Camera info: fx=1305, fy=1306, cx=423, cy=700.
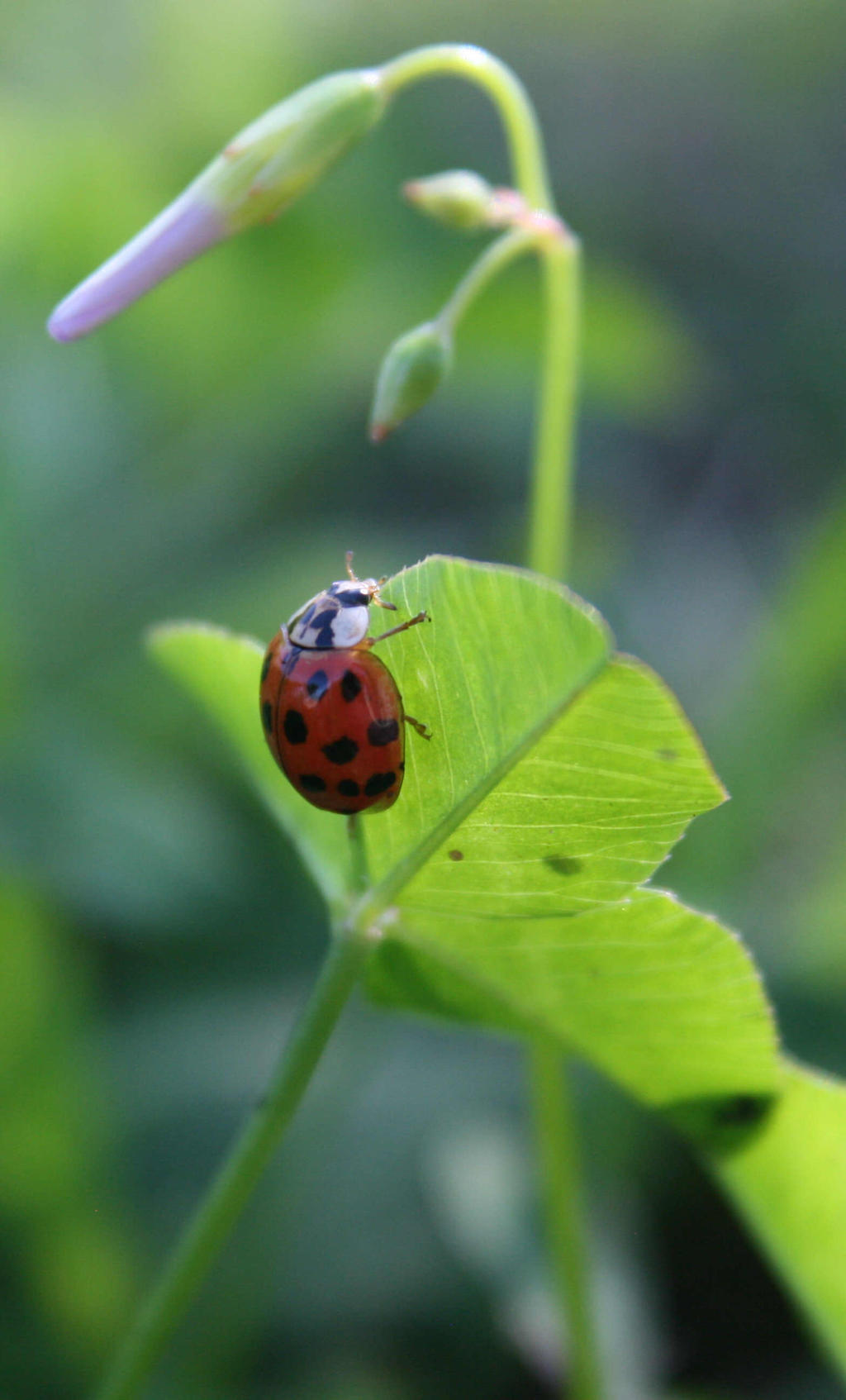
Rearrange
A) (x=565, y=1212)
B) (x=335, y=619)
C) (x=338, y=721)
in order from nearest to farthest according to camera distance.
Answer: (x=338, y=721) → (x=335, y=619) → (x=565, y=1212)

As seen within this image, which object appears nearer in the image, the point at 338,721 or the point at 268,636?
the point at 338,721

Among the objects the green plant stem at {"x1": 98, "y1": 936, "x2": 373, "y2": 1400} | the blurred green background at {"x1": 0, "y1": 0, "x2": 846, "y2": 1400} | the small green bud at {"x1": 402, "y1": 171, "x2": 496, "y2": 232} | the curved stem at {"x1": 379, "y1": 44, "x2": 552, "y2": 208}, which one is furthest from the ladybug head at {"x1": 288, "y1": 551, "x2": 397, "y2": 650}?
the blurred green background at {"x1": 0, "y1": 0, "x2": 846, "y2": 1400}

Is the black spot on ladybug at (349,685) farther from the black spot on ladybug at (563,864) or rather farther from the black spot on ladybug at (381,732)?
the black spot on ladybug at (563,864)

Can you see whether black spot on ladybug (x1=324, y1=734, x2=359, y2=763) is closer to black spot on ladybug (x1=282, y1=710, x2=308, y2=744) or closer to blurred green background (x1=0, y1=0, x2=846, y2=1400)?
A: black spot on ladybug (x1=282, y1=710, x2=308, y2=744)

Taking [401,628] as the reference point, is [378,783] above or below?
below

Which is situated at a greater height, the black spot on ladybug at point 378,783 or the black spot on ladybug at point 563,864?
the black spot on ladybug at point 378,783

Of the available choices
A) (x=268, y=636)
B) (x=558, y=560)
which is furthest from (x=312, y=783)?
(x=268, y=636)

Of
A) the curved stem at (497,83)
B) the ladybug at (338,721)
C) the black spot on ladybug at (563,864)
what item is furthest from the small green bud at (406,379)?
the black spot on ladybug at (563,864)

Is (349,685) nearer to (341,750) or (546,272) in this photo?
(341,750)

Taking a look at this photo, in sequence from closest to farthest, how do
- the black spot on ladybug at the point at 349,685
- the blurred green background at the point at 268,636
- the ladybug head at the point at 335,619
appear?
the black spot on ladybug at the point at 349,685 < the ladybug head at the point at 335,619 < the blurred green background at the point at 268,636
